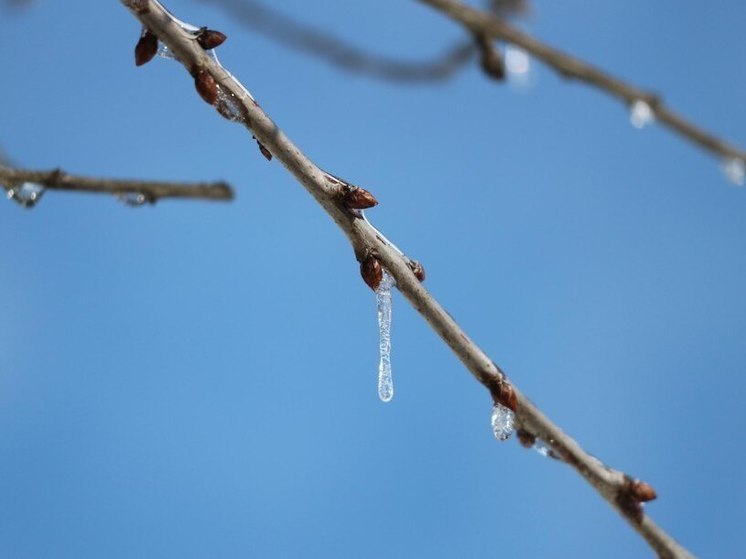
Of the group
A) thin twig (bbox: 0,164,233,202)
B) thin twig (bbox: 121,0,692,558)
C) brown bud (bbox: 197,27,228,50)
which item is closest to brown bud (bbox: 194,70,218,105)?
thin twig (bbox: 121,0,692,558)

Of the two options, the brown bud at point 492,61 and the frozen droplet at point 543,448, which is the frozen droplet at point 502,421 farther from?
the brown bud at point 492,61

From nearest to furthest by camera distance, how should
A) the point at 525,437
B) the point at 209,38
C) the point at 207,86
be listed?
1. the point at 207,86
2. the point at 209,38
3. the point at 525,437

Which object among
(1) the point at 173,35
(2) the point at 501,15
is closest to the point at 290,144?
(1) the point at 173,35

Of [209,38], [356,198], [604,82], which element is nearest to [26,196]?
[209,38]

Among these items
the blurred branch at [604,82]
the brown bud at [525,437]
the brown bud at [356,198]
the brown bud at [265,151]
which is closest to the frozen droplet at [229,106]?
the brown bud at [265,151]

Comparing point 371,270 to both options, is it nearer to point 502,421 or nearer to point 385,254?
point 385,254
